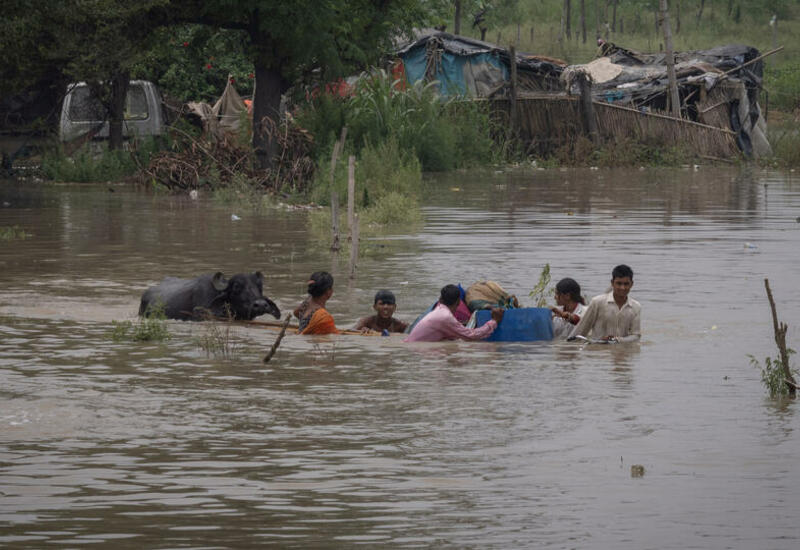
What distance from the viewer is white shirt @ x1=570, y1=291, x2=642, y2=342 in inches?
428

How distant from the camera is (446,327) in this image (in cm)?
1105

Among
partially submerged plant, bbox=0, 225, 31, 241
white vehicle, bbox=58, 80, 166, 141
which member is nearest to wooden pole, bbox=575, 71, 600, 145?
white vehicle, bbox=58, 80, 166, 141

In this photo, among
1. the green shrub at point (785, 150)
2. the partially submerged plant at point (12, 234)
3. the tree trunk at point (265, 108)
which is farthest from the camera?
the green shrub at point (785, 150)

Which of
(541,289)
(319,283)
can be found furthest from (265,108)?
(319,283)

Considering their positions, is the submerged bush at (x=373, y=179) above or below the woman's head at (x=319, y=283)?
above

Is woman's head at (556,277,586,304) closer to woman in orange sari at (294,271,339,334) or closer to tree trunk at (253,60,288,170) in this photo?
woman in orange sari at (294,271,339,334)

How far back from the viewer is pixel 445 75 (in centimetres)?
3659

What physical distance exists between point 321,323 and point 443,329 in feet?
3.16

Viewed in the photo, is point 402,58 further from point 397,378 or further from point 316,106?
point 397,378

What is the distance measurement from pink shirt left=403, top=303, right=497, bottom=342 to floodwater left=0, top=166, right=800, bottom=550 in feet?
0.53

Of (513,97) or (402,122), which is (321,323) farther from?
(513,97)

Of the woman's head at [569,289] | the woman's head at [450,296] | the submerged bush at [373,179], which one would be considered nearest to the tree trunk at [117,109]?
the submerged bush at [373,179]

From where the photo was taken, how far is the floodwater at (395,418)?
607 cm

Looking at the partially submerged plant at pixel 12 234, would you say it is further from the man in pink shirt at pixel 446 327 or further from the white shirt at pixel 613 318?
the white shirt at pixel 613 318
